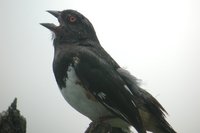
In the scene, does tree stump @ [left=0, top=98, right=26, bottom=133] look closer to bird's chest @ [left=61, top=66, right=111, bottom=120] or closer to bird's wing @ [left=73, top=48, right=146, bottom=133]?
bird's chest @ [left=61, top=66, right=111, bottom=120]

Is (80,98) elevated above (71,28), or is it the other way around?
(71,28)

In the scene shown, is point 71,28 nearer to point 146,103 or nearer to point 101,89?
point 101,89

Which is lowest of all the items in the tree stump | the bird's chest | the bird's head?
the tree stump

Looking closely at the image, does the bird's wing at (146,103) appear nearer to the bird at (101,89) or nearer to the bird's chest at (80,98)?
the bird at (101,89)

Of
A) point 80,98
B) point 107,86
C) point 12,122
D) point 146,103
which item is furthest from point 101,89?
point 12,122

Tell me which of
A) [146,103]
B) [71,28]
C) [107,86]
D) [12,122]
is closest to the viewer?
[12,122]

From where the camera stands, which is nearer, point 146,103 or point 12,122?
point 12,122

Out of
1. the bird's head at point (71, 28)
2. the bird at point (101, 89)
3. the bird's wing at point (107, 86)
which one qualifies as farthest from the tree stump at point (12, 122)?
the bird's head at point (71, 28)

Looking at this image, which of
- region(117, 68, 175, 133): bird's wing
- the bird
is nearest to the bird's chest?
the bird

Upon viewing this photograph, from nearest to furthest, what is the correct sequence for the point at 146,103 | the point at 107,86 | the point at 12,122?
the point at 12,122 < the point at 107,86 < the point at 146,103
